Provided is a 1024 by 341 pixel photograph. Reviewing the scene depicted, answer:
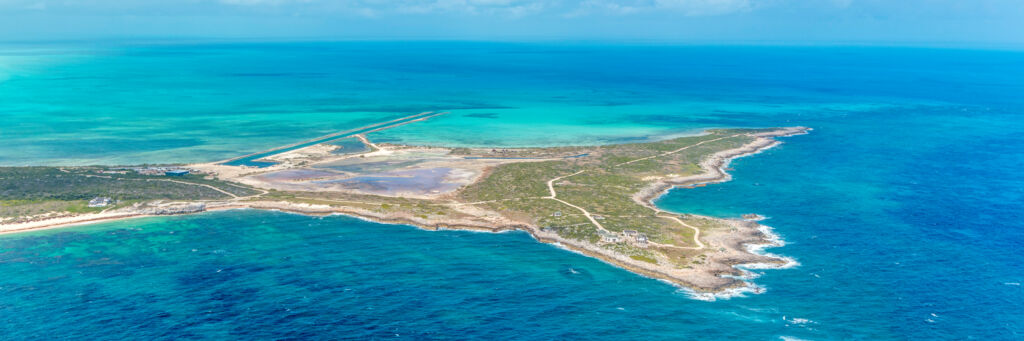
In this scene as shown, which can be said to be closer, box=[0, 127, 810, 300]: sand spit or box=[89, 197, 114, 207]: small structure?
box=[0, 127, 810, 300]: sand spit

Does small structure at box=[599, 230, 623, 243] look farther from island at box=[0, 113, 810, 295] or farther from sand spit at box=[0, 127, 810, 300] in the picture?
sand spit at box=[0, 127, 810, 300]

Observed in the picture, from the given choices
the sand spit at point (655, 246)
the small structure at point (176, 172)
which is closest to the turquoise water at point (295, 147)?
the small structure at point (176, 172)

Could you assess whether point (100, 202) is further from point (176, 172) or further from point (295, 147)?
point (295, 147)

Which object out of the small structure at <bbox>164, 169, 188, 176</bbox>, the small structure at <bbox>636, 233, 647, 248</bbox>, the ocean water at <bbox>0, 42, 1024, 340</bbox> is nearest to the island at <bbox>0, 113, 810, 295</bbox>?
the small structure at <bbox>636, 233, 647, 248</bbox>

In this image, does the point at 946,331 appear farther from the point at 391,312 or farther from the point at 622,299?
the point at 391,312

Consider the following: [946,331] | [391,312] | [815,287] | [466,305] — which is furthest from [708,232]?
[391,312]

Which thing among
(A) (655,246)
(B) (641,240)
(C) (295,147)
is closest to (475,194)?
(B) (641,240)

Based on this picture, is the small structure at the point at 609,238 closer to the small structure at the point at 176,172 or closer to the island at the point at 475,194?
the island at the point at 475,194
